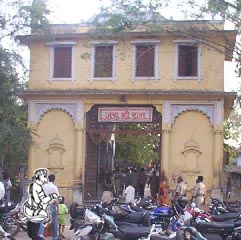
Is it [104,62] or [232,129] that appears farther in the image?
[232,129]

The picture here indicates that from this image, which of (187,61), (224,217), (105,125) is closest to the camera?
(224,217)

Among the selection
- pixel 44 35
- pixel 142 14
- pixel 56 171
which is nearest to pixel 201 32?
pixel 142 14

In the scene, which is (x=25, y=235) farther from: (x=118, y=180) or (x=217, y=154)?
(x=118, y=180)

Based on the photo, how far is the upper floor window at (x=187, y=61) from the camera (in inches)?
876

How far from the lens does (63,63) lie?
76.2 feet

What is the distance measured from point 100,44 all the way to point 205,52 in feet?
14.1

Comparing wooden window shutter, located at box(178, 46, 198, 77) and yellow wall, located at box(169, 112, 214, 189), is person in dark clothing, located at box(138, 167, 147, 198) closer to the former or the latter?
yellow wall, located at box(169, 112, 214, 189)

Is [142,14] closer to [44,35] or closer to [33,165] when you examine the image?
[44,35]

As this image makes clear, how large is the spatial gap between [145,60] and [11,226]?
11337 mm

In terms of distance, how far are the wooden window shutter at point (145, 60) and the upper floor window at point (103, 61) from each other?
3.38ft

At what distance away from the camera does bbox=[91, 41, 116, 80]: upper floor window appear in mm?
22750

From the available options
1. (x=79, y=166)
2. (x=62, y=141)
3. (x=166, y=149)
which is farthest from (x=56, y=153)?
(x=166, y=149)

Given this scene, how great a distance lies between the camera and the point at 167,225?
13422 millimetres

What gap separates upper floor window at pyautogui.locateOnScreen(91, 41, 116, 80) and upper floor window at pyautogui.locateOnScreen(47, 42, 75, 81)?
3.14ft
